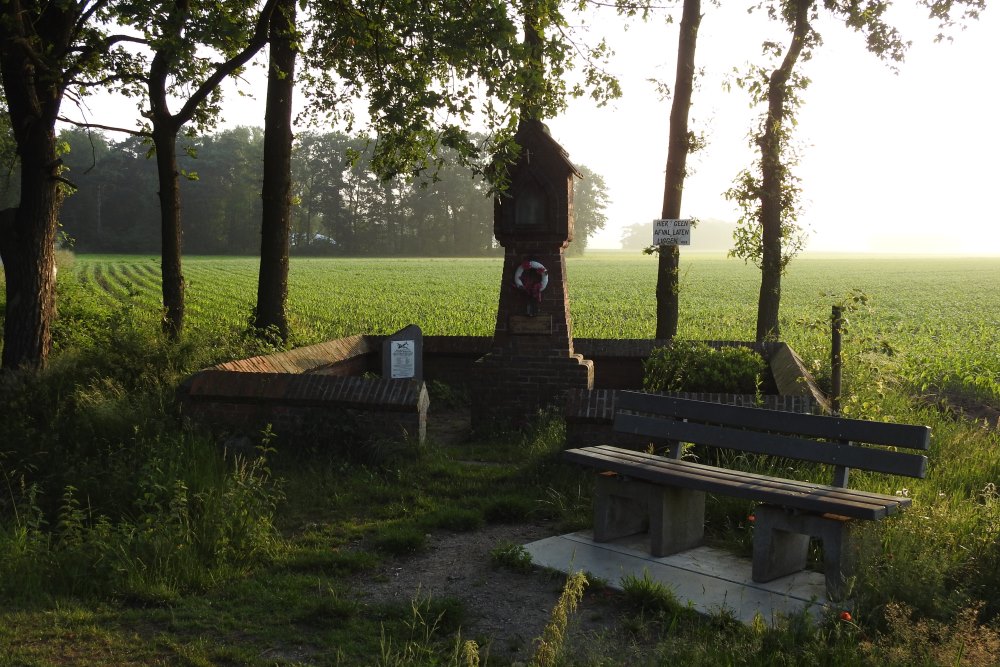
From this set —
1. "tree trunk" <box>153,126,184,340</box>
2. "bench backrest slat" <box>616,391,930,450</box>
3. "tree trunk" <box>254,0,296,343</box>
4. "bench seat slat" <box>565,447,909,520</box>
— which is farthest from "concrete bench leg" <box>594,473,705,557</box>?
"tree trunk" <box>153,126,184,340</box>

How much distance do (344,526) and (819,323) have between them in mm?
5031

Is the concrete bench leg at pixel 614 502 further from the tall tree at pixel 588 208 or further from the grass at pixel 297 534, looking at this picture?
the tall tree at pixel 588 208

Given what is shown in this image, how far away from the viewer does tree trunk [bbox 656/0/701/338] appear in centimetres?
1321

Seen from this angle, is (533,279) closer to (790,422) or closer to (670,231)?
(670,231)

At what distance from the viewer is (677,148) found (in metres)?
13.3

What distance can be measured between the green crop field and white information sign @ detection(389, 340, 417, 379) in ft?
5.28

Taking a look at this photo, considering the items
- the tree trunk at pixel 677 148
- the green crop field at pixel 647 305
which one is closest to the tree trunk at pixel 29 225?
the green crop field at pixel 647 305

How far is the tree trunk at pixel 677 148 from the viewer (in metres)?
13.2

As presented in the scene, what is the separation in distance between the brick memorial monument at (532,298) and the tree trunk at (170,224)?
16.3ft

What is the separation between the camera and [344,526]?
21.7 feet

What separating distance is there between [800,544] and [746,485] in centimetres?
48

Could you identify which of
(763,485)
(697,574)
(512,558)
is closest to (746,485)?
(763,485)

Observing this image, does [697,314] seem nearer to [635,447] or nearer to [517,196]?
[517,196]

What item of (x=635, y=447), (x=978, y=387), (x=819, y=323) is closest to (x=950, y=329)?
(x=978, y=387)
